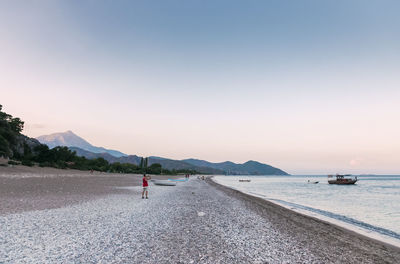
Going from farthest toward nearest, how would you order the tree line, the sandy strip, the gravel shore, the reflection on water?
the tree line → the reflection on water → the sandy strip → the gravel shore

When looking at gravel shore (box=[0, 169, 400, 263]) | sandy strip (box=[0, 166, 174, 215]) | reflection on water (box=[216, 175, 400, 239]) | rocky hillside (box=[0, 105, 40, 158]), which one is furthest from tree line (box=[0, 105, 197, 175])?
gravel shore (box=[0, 169, 400, 263])

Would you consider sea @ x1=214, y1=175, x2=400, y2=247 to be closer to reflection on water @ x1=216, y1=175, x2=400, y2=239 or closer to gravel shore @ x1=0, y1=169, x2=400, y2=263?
reflection on water @ x1=216, y1=175, x2=400, y2=239

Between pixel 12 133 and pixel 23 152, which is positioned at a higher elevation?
pixel 12 133

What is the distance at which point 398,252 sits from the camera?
35.8ft

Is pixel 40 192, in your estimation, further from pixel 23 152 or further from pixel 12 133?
pixel 23 152

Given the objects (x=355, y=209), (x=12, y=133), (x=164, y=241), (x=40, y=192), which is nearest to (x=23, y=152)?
(x=12, y=133)

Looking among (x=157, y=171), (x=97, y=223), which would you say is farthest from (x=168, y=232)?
(x=157, y=171)

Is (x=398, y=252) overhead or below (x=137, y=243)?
below

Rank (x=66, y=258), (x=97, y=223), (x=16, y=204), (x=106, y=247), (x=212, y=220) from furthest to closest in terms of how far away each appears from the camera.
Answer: (x=16, y=204)
(x=212, y=220)
(x=97, y=223)
(x=106, y=247)
(x=66, y=258)

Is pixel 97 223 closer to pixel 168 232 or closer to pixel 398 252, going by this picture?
pixel 168 232


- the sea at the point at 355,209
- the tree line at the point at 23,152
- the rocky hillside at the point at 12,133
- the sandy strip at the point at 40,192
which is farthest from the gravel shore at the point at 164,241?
the rocky hillside at the point at 12,133

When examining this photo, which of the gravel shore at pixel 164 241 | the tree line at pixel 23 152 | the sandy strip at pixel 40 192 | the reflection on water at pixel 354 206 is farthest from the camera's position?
the tree line at pixel 23 152

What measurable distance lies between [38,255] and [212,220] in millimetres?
9293

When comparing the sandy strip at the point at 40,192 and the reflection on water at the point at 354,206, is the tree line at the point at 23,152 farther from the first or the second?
the reflection on water at the point at 354,206
